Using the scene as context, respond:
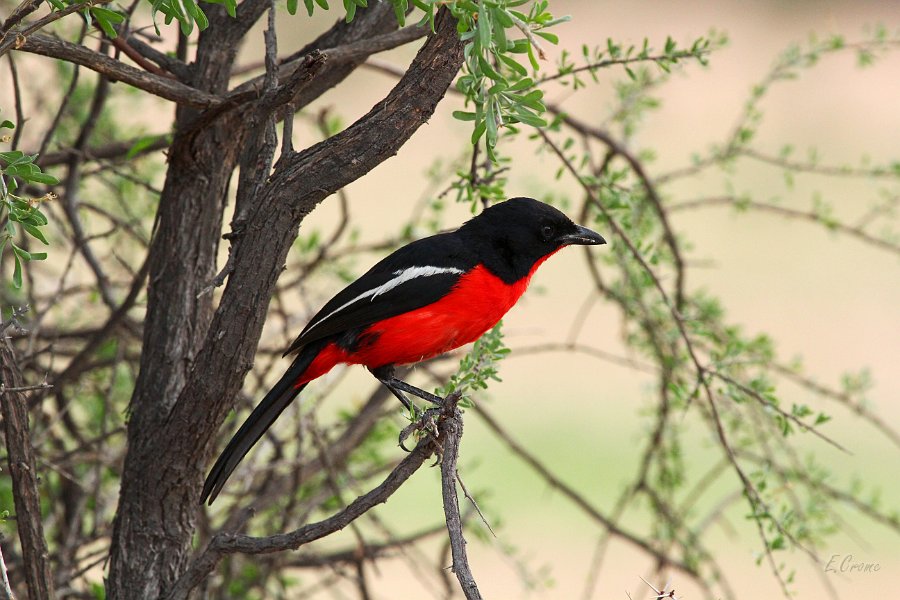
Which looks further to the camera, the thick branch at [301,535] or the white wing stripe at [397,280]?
the white wing stripe at [397,280]

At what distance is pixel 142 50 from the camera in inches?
120

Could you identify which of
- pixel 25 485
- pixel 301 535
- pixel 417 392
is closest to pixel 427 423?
pixel 301 535

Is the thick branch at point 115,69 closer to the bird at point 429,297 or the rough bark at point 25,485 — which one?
the rough bark at point 25,485

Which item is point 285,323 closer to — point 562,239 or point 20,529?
point 562,239

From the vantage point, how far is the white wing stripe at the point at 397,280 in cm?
328

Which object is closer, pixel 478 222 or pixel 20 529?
pixel 20 529

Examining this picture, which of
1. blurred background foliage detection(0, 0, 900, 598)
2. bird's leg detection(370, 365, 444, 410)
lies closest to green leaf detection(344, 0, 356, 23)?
blurred background foliage detection(0, 0, 900, 598)

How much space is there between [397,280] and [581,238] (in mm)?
696

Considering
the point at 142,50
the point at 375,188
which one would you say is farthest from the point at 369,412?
the point at 375,188

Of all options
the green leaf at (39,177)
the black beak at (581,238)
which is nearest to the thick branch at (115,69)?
the green leaf at (39,177)

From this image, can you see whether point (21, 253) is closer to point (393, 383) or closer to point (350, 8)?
point (350, 8)

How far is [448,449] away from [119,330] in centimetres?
182

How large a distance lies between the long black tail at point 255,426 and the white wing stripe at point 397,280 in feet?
0.44

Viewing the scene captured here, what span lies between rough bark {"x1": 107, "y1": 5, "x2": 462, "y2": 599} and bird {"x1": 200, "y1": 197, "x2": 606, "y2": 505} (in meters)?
0.37
